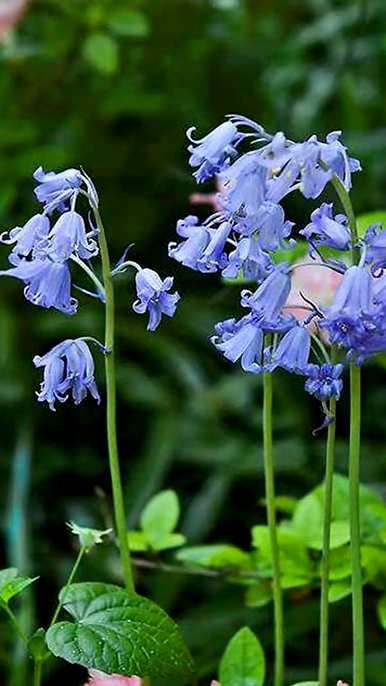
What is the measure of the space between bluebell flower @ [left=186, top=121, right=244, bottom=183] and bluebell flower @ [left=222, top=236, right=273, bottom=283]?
3 cm

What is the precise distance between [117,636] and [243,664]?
0.36 feet

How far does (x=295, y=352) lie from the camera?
51 cm

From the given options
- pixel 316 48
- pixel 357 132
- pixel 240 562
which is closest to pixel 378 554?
pixel 240 562

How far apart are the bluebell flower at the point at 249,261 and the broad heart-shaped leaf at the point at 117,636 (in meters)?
0.17

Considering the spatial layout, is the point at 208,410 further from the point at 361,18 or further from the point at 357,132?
the point at 361,18

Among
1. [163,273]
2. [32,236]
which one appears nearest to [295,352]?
[32,236]

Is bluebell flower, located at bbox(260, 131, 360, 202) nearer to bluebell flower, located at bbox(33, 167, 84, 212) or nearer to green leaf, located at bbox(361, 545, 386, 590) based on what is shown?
bluebell flower, located at bbox(33, 167, 84, 212)

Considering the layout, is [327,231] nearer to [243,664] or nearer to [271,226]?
[271,226]

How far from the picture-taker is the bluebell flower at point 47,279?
524 mm

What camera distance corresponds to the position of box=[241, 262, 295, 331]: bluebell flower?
1.66ft

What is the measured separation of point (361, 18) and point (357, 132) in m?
0.15

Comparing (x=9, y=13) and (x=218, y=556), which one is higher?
(x=9, y=13)

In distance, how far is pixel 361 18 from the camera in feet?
5.04

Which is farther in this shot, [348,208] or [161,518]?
[161,518]
